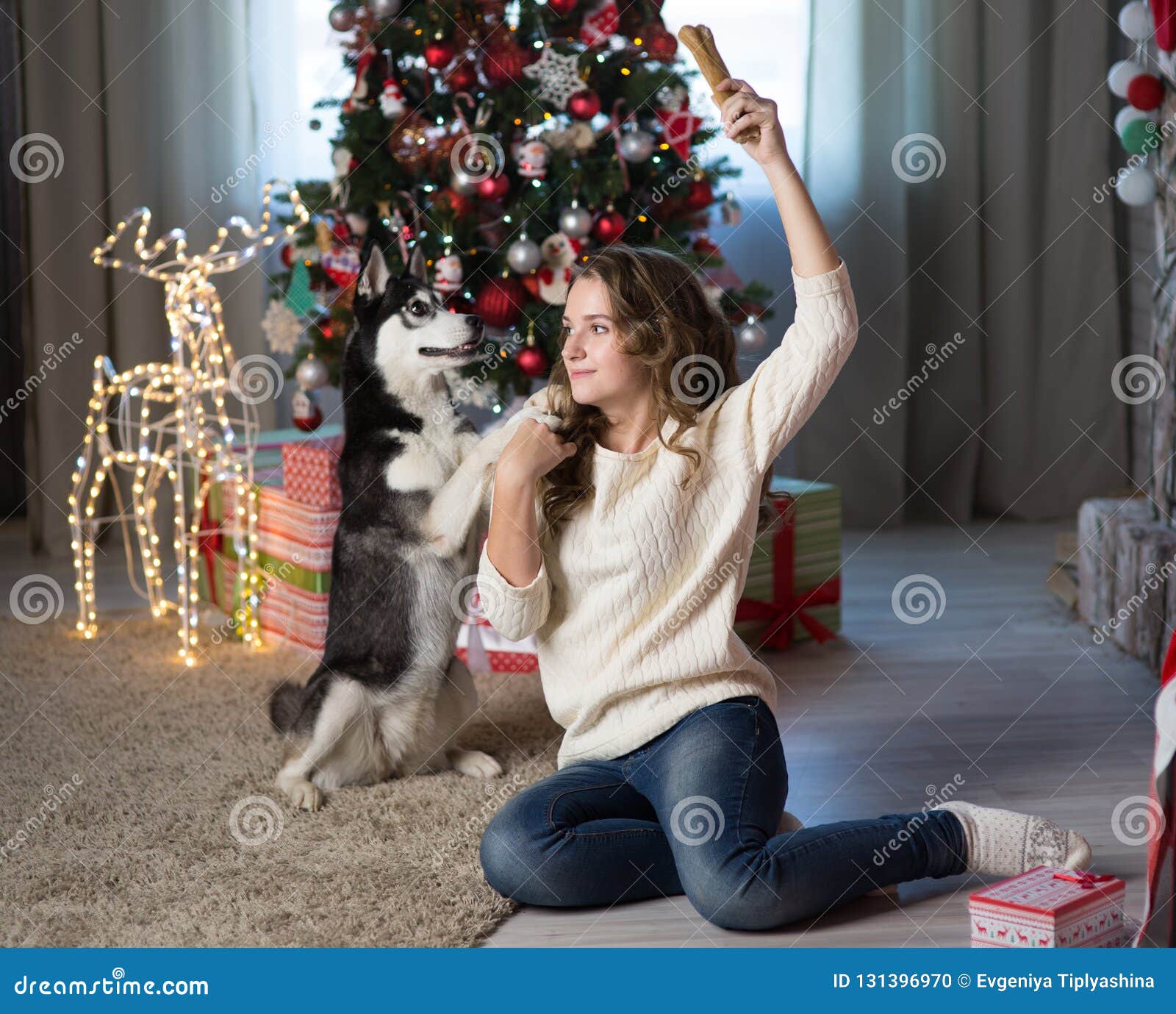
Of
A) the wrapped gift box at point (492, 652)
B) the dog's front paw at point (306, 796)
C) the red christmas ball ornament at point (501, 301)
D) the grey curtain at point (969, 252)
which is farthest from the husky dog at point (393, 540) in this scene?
the grey curtain at point (969, 252)

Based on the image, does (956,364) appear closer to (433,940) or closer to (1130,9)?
(1130,9)

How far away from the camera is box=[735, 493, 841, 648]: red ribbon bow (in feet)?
9.84

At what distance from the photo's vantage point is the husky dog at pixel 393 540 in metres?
2.10

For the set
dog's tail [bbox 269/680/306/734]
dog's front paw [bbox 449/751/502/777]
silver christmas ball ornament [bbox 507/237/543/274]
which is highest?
silver christmas ball ornament [bbox 507/237/543/274]

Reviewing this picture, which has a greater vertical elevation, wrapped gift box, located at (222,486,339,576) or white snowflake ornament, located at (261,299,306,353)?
white snowflake ornament, located at (261,299,306,353)

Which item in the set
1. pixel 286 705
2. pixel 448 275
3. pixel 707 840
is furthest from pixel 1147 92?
pixel 286 705

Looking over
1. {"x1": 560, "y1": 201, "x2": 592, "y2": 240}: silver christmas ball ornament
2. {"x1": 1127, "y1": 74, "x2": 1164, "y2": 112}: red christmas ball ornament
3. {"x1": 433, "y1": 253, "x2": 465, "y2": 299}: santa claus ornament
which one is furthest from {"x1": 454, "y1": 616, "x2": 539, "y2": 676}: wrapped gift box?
{"x1": 1127, "y1": 74, "x2": 1164, "y2": 112}: red christmas ball ornament

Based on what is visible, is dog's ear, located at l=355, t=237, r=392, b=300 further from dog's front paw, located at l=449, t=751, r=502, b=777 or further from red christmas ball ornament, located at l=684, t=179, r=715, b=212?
red christmas ball ornament, located at l=684, t=179, r=715, b=212

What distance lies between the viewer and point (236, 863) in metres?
1.87

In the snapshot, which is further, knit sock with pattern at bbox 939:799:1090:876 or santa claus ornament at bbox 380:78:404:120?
santa claus ornament at bbox 380:78:404:120

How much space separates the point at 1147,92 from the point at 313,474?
1912 millimetres

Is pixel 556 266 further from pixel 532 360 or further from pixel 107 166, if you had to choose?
pixel 107 166

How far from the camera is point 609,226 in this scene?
295 centimetres

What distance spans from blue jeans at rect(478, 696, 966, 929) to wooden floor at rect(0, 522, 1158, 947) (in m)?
0.04
